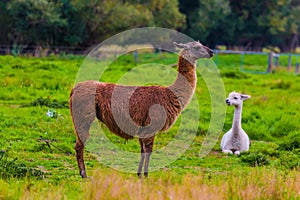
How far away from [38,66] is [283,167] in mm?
13466

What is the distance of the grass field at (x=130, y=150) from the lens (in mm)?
7129

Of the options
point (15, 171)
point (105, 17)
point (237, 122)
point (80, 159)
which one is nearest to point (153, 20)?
point (105, 17)

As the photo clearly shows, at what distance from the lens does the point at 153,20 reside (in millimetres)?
43438

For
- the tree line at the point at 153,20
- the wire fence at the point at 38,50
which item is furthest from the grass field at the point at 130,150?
the tree line at the point at 153,20

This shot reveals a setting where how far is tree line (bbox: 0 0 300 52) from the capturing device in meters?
35.8

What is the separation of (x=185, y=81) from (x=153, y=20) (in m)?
34.1

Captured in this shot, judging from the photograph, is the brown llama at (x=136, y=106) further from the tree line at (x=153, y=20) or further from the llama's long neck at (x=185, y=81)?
the tree line at (x=153, y=20)

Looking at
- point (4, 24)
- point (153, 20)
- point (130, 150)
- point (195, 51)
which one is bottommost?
point (130, 150)

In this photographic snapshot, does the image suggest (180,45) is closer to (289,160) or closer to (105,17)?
(289,160)

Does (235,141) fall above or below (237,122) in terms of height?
below

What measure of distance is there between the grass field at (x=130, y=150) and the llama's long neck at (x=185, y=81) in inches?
50.1

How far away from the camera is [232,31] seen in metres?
51.6

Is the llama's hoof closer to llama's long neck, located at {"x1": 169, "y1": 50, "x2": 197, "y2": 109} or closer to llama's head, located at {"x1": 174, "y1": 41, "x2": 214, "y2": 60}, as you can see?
llama's long neck, located at {"x1": 169, "y1": 50, "x2": 197, "y2": 109}

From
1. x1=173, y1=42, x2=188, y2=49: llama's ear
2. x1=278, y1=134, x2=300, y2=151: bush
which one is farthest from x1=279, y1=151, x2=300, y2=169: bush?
x1=173, y1=42, x2=188, y2=49: llama's ear
